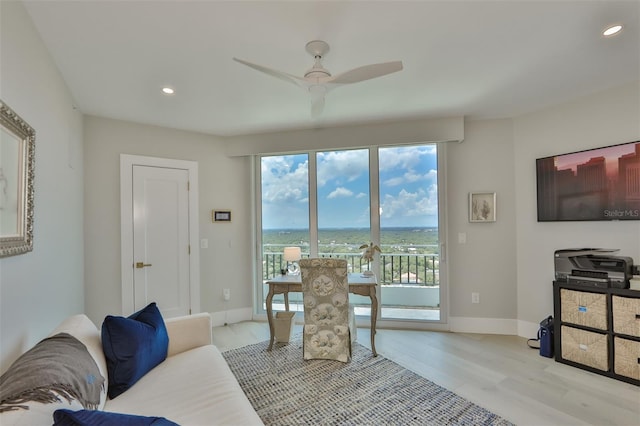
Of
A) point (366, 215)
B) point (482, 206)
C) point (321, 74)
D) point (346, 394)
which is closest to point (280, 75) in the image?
point (321, 74)

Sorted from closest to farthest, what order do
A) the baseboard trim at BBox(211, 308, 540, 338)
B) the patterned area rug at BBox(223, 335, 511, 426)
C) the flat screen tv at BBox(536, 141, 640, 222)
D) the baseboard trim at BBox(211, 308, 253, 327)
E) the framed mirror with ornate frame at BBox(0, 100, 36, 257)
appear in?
the framed mirror with ornate frame at BBox(0, 100, 36, 257)
the patterned area rug at BBox(223, 335, 511, 426)
the flat screen tv at BBox(536, 141, 640, 222)
the baseboard trim at BBox(211, 308, 540, 338)
the baseboard trim at BBox(211, 308, 253, 327)

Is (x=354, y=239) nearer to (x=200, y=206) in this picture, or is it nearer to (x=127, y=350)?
(x=200, y=206)

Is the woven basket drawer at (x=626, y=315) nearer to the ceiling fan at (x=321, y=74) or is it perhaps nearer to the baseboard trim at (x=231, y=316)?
the ceiling fan at (x=321, y=74)

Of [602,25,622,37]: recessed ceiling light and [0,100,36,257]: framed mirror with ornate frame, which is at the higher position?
[602,25,622,37]: recessed ceiling light

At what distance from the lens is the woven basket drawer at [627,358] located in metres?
2.39

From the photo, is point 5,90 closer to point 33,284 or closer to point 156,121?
point 33,284

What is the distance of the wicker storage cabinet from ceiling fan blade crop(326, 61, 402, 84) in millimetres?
2640

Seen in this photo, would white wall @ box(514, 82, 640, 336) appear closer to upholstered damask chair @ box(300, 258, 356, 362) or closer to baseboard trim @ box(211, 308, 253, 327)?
upholstered damask chair @ box(300, 258, 356, 362)

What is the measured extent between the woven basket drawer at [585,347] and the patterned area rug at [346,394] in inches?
51.8

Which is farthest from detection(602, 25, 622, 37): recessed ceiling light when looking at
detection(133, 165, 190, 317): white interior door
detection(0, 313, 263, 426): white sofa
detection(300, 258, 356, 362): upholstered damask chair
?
detection(133, 165, 190, 317): white interior door

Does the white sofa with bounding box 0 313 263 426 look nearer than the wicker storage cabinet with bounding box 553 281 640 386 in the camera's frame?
Yes

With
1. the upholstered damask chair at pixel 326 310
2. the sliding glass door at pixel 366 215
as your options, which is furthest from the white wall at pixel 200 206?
the upholstered damask chair at pixel 326 310

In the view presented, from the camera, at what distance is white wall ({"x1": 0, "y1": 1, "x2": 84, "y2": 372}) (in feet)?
4.79

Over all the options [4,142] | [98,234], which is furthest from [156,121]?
[4,142]
